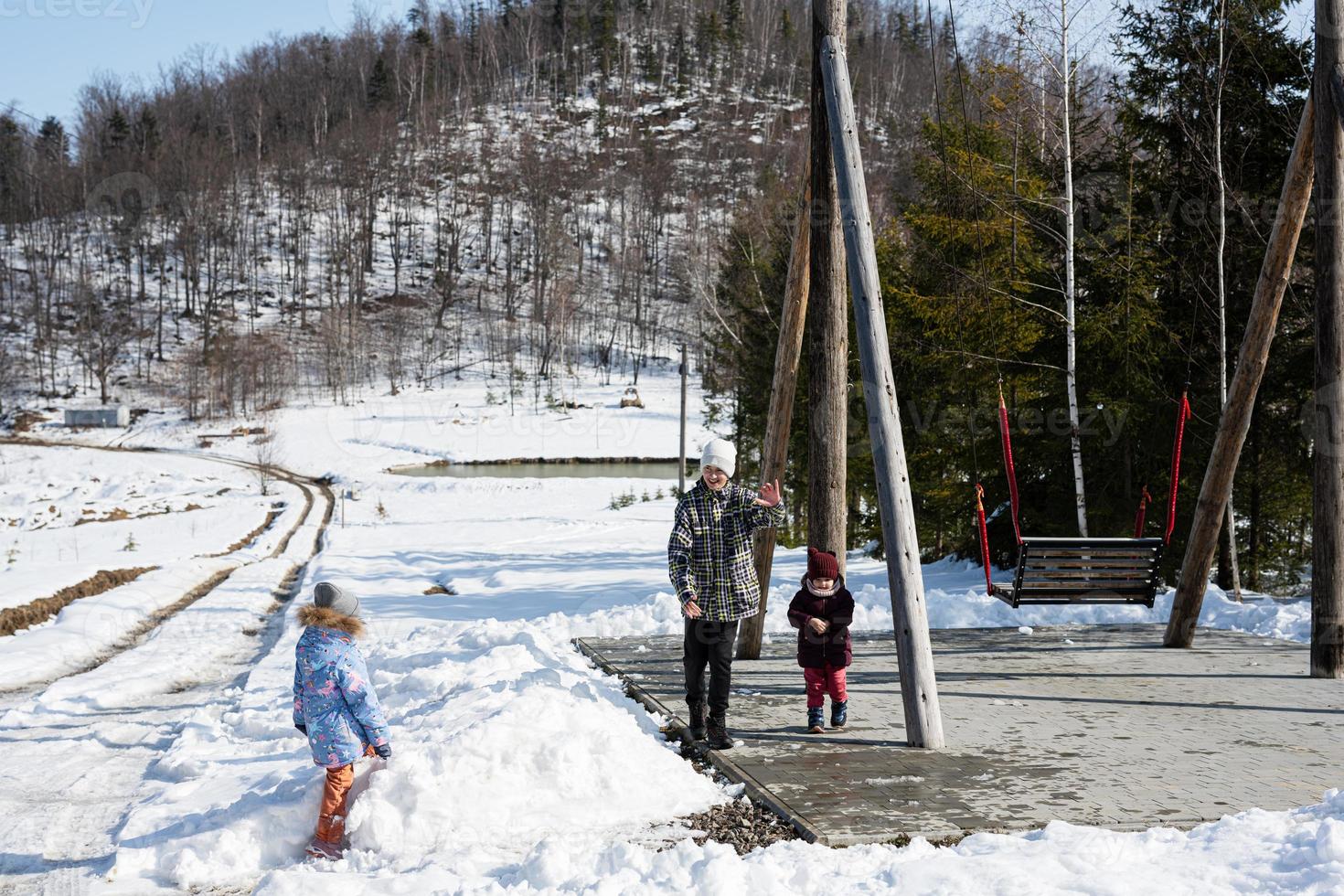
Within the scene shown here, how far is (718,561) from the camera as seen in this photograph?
678cm

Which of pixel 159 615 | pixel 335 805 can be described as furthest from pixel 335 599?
pixel 159 615

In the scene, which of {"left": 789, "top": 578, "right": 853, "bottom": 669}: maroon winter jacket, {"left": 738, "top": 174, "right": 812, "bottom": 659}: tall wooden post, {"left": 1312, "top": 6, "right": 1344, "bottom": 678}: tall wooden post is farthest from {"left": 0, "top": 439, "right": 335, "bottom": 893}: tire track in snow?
{"left": 1312, "top": 6, "right": 1344, "bottom": 678}: tall wooden post

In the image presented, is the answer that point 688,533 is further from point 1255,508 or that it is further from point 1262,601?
point 1255,508

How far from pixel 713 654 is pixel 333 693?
97.1 inches

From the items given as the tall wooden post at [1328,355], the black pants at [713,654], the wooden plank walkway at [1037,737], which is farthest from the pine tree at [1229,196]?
the black pants at [713,654]

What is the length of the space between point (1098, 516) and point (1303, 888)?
1300 centimetres

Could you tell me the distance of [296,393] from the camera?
70.4 metres

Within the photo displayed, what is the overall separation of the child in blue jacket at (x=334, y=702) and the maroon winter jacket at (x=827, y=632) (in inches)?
114

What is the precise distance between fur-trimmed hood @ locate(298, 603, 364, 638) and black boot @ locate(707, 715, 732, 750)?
96.0 inches

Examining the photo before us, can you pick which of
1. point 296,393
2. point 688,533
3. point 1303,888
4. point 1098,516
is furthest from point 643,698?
point 296,393

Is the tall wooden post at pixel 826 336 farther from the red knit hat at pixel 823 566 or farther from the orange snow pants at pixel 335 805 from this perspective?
the orange snow pants at pixel 335 805

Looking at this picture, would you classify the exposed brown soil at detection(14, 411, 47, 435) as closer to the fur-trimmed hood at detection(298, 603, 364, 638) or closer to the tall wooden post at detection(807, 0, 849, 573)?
the tall wooden post at detection(807, 0, 849, 573)

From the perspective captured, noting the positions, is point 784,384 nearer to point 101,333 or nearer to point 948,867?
point 948,867

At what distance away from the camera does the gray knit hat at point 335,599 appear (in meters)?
5.49
